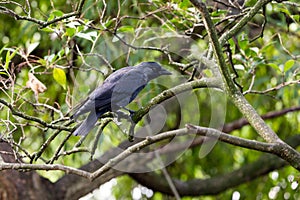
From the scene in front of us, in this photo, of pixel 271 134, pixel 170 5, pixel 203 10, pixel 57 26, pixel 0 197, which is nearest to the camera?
pixel 203 10

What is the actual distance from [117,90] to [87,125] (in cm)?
36

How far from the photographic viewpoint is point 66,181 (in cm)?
446

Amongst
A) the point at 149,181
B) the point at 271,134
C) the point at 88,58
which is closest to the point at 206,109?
the point at 149,181

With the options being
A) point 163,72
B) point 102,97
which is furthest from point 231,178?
point 102,97

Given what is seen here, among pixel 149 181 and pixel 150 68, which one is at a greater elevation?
pixel 150 68

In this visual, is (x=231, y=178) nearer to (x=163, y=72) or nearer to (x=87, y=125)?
(x=163, y=72)

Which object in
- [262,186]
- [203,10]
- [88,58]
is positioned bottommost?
[262,186]

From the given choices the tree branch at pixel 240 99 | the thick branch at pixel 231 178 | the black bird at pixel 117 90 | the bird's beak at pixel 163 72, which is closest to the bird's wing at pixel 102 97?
the black bird at pixel 117 90

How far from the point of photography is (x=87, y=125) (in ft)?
8.29

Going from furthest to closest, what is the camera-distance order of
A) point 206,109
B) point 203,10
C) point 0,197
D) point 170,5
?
point 206,109
point 0,197
point 170,5
point 203,10

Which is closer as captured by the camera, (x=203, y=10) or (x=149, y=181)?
(x=203, y=10)

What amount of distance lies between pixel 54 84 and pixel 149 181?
1.09m

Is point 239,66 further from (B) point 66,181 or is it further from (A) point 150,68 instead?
(B) point 66,181

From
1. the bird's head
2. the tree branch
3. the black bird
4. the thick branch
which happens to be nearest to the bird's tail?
the black bird
